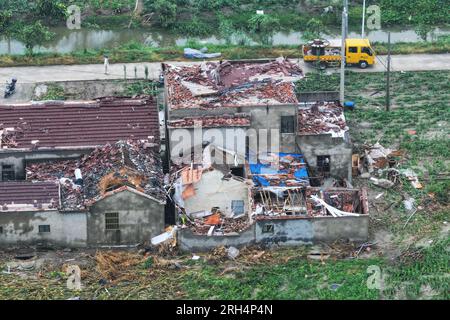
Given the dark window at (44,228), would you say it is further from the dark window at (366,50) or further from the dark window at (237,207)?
the dark window at (366,50)

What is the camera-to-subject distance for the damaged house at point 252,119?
135 feet

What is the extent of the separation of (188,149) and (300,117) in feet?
18.7

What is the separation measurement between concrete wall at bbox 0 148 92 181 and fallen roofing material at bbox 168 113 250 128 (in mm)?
3853

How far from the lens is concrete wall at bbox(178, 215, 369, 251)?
124 feet

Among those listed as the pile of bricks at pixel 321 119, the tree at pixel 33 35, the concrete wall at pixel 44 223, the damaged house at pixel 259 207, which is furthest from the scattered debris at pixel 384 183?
the tree at pixel 33 35

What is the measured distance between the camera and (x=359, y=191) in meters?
39.9

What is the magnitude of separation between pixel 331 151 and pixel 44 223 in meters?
12.3

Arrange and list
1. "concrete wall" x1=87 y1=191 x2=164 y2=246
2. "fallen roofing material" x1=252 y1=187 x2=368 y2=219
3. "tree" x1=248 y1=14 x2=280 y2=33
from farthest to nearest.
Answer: "tree" x1=248 y1=14 x2=280 y2=33 < "fallen roofing material" x1=252 y1=187 x2=368 y2=219 < "concrete wall" x1=87 y1=191 x2=164 y2=246

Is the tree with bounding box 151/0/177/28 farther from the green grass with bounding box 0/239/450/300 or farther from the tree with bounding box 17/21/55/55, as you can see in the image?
the green grass with bounding box 0/239/450/300

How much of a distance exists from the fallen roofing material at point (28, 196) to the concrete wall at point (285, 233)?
505 cm

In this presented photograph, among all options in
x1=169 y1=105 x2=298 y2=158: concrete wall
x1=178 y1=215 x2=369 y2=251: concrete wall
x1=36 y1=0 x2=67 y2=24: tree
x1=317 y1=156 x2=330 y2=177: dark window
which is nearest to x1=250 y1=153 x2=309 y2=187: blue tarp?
x1=169 y1=105 x2=298 y2=158: concrete wall

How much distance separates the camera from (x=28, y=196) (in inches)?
1511

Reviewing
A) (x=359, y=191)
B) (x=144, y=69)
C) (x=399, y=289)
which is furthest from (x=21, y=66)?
(x=399, y=289)
